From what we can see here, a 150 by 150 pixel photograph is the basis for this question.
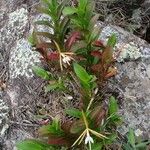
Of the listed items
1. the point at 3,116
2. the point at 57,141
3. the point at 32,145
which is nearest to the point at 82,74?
the point at 57,141

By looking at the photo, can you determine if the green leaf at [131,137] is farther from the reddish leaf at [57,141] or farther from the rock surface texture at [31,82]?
the reddish leaf at [57,141]

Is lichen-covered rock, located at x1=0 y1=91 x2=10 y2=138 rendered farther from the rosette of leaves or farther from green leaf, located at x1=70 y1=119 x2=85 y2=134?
green leaf, located at x1=70 y1=119 x2=85 y2=134

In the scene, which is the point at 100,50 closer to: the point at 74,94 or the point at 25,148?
the point at 74,94

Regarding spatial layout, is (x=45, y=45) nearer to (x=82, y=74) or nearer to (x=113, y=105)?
(x=82, y=74)

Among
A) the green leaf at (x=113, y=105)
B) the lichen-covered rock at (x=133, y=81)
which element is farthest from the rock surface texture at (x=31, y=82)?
the green leaf at (x=113, y=105)

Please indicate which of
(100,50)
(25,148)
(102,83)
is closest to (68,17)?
(100,50)
